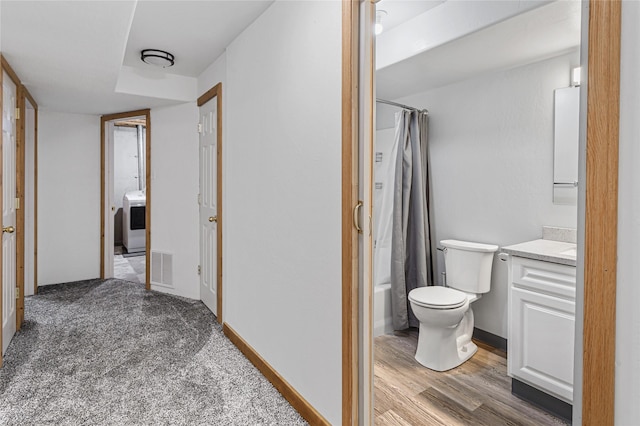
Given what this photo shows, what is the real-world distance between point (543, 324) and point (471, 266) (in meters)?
0.82

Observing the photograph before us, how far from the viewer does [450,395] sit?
2.17 metres

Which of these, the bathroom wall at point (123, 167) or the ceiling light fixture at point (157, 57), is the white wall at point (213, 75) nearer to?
the ceiling light fixture at point (157, 57)

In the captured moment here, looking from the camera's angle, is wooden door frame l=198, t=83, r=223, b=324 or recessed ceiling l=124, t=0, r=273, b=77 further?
wooden door frame l=198, t=83, r=223, b=324

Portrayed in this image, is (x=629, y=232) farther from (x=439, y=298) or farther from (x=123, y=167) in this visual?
(x=123, y=167)

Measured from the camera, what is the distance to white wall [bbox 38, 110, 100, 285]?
429cm

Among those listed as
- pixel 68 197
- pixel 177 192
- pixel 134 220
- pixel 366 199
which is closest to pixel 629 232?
pixel 366 199

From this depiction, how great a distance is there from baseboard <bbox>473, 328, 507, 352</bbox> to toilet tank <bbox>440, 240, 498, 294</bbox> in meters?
0.38

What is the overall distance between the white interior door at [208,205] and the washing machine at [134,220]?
3248 mm

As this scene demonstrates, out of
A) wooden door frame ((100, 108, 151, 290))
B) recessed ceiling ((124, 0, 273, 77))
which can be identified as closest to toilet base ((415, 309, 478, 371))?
recessed ceiling ((124, 0, 273, 77))

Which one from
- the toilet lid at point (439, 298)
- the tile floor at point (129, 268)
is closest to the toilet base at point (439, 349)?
the toilet lid at point (439, 298)

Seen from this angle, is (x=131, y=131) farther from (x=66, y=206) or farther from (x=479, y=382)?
(x=479, y=382)

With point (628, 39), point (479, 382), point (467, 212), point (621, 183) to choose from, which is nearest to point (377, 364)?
point (479, 382)

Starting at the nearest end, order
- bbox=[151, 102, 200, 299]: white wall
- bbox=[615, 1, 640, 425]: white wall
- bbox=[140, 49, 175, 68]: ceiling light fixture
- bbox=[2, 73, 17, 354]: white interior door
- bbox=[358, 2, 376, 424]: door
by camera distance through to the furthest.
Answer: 1. bbox=[615, 1, 640, 425]: white wall
2. bbox=[358, 2, 376, 424]: door
3. bbox=[2, 73, 17, 354]: white interior door
4. bbox=[140, 49, 175, 68]: ceiling light fixture
5. bbox=[151, 102, 200, 299]: white wall

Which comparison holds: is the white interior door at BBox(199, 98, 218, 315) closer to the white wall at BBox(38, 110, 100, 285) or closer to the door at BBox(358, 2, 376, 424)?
the white wall at BBox(38, 110, 100, 285)
